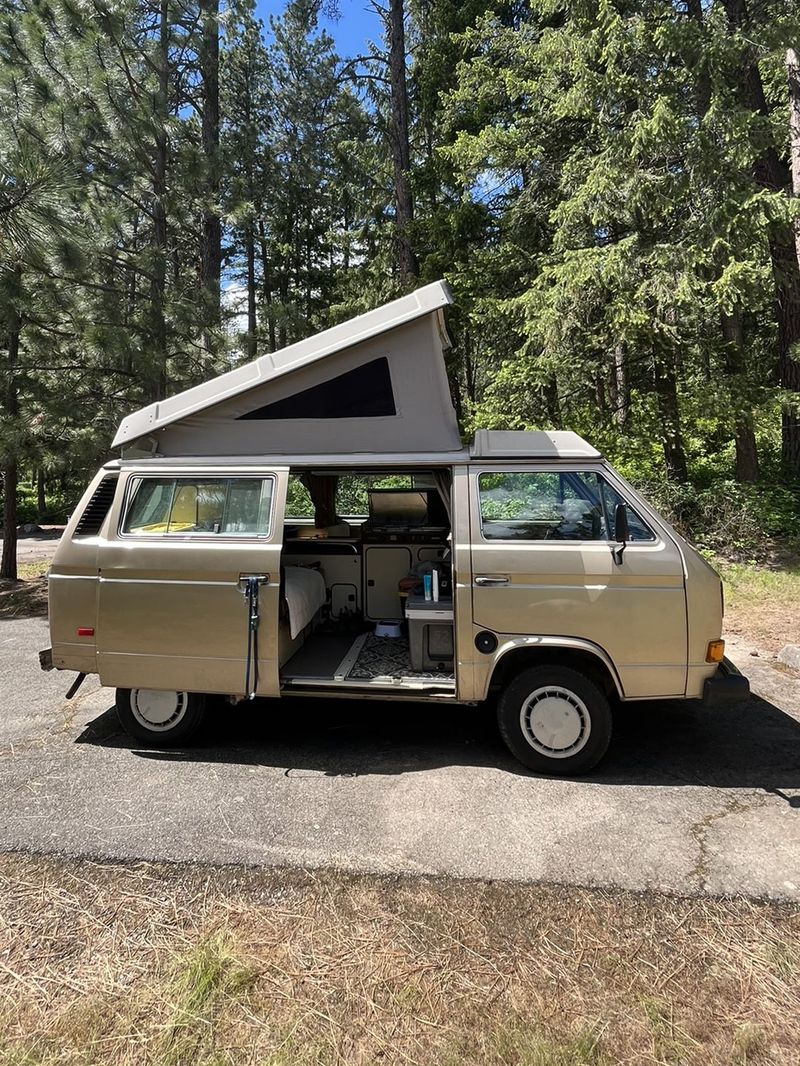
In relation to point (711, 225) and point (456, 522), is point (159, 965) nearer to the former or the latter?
point (456, 522)

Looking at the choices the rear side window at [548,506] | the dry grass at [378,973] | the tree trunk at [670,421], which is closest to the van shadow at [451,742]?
the dry grass at [378,973]

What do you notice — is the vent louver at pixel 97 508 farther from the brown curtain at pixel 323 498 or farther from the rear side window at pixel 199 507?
the brown curtain at pixel 323 498

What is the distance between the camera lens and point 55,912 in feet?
9.15

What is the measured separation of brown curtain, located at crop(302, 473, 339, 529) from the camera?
6.02 meters

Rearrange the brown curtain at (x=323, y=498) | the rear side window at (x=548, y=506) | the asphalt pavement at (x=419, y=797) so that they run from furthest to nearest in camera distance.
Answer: the brown curtain at (x=323, y=498), the rear side window at (x=548, y=506), the asphalt pavement at (x=419, y=797)

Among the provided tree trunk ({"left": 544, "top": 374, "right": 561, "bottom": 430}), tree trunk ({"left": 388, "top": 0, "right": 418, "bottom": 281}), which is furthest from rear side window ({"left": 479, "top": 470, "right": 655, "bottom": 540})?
tree trunk ({"left": 388, "top": 0, "right": 418, "bottom": 281})

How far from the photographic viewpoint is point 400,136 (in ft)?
52.4

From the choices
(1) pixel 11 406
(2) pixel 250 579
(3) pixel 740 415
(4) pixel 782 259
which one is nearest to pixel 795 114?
(4) pixel 782 259

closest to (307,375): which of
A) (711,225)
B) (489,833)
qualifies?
(489,833)

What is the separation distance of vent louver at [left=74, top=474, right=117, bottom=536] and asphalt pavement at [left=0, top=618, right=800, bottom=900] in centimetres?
160

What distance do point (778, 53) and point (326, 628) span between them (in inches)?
439

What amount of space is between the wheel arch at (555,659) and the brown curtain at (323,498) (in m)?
2.65

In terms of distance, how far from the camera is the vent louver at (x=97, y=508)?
440 cm

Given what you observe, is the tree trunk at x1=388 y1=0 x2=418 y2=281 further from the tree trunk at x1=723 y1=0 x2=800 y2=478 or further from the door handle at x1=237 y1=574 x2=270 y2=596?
the door handle at x1=237 y1=574 x2=270 y2=596
